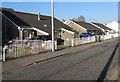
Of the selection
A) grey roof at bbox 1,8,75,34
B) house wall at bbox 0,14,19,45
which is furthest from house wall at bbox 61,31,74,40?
house wall at bbox 0,14,19,45

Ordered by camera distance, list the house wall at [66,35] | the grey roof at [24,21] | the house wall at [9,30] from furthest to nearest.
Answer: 1. the house wall at [66,35]
2. the grey roof at [24,21]
3. the house wall at [9,30]

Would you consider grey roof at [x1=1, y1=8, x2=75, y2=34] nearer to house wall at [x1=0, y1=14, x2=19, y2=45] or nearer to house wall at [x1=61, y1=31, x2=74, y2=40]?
house wall at [x1=0, y1=14, x2=19, y2=45]

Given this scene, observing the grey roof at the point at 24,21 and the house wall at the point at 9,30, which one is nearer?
the house wall at the point at 9,30

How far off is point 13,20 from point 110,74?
66.8 ft

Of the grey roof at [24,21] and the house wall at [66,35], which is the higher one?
the grey roof at [24,21]

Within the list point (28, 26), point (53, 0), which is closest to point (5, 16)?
point (28, 26)

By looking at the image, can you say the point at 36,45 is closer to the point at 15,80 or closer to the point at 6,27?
the point at 15,80

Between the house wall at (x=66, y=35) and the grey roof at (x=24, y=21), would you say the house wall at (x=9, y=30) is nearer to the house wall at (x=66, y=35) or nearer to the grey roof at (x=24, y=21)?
the grey roof at (x=24, y=21)

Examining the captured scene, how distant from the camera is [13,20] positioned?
990 inches

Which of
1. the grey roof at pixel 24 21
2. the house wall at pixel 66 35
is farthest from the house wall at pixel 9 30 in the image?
the house wall at pixel 66 35

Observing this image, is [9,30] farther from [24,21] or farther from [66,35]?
[66,35]

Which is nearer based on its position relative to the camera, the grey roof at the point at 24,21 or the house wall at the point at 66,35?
the grey roof at the point at 24,21

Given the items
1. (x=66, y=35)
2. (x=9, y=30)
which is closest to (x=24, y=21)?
(x=9, y=30)

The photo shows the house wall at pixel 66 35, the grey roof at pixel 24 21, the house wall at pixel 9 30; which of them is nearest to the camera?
the house wall at pixel 9 30
